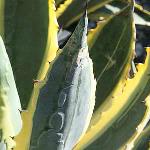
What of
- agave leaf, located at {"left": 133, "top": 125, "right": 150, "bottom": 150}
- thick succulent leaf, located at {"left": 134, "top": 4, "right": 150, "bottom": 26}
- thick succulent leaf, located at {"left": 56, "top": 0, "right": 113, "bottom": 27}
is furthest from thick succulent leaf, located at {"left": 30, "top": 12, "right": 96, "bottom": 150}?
thick succulent leaf, located at {"left": 134, "top": 4, "right": 150, "bottom": 26}

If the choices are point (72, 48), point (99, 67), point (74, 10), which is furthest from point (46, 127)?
point (74, 10)

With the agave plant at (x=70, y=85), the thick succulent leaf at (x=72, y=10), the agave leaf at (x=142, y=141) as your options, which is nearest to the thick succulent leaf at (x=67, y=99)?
the agave plant at (x=70, y=85)

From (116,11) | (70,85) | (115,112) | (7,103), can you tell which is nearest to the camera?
(7,103)

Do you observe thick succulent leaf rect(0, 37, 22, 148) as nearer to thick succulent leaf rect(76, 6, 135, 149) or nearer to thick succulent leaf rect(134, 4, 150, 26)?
thick succulent leaf rect(76, 6, 135, 149)

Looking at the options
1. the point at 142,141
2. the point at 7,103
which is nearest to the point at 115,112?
the point at 142,141

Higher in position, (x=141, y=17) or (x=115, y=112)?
(x=115, y=112)

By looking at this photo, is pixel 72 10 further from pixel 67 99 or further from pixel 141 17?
pixel 67 99

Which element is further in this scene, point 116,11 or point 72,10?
point 116,11
